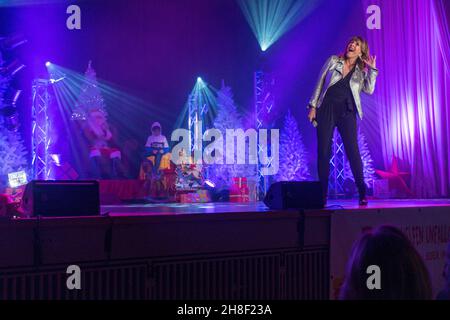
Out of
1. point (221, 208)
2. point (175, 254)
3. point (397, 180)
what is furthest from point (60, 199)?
point (397, 180)

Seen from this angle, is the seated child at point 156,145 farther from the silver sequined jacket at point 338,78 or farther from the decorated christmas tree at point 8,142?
the silver sequined jacket at point 338,78

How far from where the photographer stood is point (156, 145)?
10359mm

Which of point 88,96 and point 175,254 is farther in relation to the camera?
point 88,96

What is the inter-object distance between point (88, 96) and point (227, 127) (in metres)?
3.14

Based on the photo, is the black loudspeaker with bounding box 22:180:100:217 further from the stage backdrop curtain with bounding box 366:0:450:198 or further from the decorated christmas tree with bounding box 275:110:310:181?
the decorated christmas tree with bounding box 275:110:310:181

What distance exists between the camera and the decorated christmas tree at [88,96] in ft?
34.7

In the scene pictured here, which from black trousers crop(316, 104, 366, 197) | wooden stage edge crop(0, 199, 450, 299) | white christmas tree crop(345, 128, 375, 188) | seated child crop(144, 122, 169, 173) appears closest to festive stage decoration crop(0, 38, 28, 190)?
seated child crop(144, 122, 169, 173)

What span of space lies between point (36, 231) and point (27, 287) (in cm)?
25

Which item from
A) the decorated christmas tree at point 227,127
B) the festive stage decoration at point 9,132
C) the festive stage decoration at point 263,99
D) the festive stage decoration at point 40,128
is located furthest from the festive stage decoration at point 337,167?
the festive stage decoration at point 9,132

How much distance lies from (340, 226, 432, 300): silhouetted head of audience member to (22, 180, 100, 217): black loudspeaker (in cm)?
149

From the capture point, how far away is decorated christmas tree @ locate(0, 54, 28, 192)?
374 inches

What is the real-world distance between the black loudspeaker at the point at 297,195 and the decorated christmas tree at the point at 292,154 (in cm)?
734

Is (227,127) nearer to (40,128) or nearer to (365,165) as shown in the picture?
(365,165)

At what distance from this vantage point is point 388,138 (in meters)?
10.1
